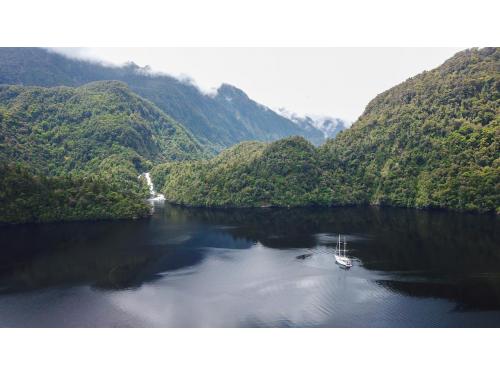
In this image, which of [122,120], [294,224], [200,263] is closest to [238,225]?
[294,224]

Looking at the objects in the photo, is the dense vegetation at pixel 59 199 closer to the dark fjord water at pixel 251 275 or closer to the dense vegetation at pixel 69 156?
the dense vegetation at pixel 69 156

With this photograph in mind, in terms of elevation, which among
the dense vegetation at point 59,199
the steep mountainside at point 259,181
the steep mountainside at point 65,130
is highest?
the steep mountainside at point 65,130

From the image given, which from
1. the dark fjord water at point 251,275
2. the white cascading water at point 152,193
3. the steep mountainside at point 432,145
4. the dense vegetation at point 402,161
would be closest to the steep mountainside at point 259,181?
the dense vegetation at point 402,161

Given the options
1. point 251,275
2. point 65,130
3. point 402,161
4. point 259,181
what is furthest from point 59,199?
point 402,161

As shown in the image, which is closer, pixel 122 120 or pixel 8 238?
pixel 8 238

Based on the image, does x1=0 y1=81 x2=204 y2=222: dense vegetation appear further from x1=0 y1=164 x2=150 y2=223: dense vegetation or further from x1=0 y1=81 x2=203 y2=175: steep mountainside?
x1=0 y1=164 x2=150 y2=223: dense vegetation

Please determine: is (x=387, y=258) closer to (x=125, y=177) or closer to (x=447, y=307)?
(x=447, y=307)
